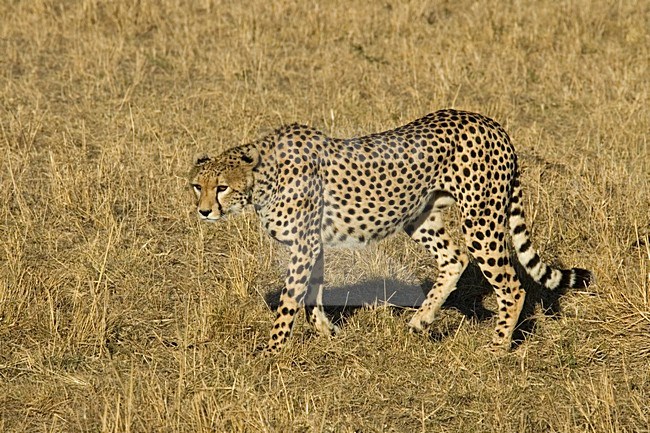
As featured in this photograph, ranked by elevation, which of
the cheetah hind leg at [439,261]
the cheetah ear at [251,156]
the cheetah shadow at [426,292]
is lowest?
the cheetah shadow at [426,292]

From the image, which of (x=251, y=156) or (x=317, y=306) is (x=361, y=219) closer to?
(x=317, y=306)

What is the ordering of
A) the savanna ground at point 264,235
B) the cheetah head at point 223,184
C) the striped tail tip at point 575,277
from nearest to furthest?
the savanna ground at point 264,235 < the cheetah head at point 223,184 < the striped tail tip at point 575,277

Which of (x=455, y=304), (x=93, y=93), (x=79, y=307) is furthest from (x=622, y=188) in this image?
(x=93, y=93)

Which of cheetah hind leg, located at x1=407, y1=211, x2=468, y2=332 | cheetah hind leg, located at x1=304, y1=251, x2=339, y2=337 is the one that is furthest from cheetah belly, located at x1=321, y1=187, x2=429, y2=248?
cheetah hind leg, located at x1=407, y1=211, x2=468, y2=332

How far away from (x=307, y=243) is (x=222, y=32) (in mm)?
5912

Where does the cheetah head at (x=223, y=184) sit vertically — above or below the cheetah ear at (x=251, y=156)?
below

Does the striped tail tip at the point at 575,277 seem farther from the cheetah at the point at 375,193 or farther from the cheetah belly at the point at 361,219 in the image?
the cheetah belly at the point at 361,219

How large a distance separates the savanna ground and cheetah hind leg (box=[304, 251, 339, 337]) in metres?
0.06

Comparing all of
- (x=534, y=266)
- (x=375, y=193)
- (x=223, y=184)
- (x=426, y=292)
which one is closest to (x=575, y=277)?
(x=534, y=266)

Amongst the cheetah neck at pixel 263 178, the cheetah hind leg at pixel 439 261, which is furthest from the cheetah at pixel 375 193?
the cheetah hind leg at pixel 439 261

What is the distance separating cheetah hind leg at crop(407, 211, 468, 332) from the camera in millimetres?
5492

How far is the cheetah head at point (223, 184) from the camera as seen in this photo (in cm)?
477

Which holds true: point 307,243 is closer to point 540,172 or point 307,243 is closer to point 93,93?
point 540,172

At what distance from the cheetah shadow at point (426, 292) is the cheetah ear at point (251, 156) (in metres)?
1.03
